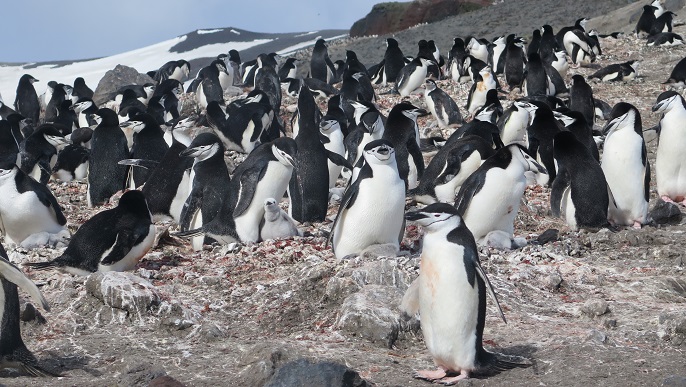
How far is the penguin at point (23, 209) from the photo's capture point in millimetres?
7695

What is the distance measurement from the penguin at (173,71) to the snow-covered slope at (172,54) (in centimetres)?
992

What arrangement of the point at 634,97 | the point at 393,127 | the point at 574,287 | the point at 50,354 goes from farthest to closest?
the point at 634,97, the point at 393,127, the point at 574,287, the point at 50,354

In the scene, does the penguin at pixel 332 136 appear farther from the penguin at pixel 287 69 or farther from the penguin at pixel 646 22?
the penguin at pixel 646 22

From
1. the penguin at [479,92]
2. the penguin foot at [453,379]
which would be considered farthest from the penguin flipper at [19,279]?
the penguin at [479,92]

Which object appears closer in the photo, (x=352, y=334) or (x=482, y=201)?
(x=352, y=334)

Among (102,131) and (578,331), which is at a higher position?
(102,131)

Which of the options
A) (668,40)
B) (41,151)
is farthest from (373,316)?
(668,40)

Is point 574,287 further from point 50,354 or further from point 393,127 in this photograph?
point 393,127

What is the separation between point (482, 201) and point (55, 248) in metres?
3.25

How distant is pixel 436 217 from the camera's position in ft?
15.3

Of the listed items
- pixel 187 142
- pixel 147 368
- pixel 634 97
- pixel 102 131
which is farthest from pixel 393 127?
pixel 634 97

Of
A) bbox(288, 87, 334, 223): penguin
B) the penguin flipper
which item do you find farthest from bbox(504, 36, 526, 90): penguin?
the penguin flipper

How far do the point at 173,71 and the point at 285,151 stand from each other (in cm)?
1717

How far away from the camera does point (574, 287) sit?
6086mm
